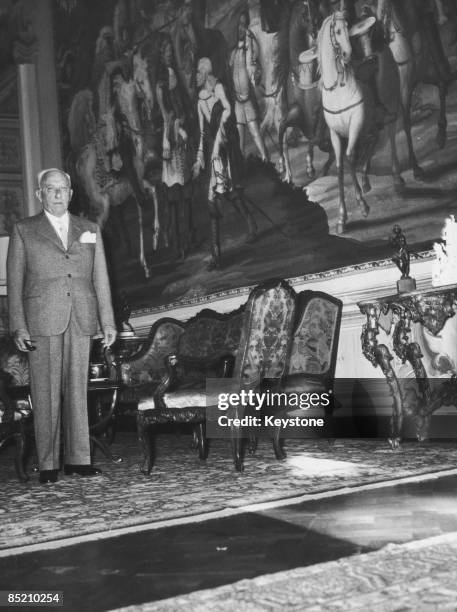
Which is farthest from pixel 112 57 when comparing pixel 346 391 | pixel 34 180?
pixel 346 391

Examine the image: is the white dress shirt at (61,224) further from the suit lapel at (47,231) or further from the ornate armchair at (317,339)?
the ornate armchair at (317,339)

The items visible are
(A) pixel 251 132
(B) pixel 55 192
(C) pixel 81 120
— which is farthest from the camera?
(C) pixel 81 120

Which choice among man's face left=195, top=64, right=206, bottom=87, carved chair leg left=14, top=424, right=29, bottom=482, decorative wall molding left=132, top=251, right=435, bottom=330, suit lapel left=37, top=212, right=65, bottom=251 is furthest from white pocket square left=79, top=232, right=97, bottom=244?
man's face left=195, top=64, right=206, bottom=87

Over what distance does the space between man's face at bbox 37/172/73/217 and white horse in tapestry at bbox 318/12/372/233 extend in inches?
90.1

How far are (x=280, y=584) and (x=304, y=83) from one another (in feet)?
15.0

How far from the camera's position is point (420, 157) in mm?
5293

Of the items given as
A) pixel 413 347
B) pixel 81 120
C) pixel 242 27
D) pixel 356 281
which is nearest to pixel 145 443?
pixel 413 347

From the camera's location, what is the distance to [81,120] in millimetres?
8383

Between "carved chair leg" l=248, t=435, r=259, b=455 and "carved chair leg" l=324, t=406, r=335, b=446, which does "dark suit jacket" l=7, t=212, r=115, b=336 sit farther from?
"carved chair leg" l=324, t=406, r=335, b=446

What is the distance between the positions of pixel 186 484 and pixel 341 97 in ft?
10.3

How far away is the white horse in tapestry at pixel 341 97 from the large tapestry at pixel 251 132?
0.04 feet

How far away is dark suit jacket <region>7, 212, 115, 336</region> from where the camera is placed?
4.07m

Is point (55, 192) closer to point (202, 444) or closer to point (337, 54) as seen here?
point (202, 444)

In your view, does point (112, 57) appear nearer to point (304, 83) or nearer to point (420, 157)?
point (304, 83)
